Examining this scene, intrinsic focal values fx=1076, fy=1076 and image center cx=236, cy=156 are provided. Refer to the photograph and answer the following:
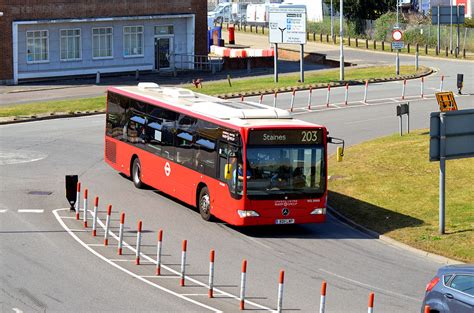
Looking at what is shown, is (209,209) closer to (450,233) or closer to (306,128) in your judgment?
(306,128)

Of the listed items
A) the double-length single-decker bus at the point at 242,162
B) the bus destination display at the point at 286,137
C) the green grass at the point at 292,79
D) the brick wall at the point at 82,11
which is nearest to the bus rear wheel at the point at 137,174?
the double-length single-decker bus at the point at 242,162

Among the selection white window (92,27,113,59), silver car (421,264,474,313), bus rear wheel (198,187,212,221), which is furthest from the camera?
white window (92,27,113,59)

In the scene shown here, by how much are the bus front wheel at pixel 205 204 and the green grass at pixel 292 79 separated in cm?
2698

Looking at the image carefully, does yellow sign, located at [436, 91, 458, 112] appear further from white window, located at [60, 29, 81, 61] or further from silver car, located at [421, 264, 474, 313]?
white window, located at [60, 29, 81, 61]

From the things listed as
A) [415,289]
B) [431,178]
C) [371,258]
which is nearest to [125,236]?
[371,258]

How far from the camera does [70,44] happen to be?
6844 cm

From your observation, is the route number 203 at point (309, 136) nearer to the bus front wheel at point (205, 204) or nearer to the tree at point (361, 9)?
the bus front wheel at point (205, 204)

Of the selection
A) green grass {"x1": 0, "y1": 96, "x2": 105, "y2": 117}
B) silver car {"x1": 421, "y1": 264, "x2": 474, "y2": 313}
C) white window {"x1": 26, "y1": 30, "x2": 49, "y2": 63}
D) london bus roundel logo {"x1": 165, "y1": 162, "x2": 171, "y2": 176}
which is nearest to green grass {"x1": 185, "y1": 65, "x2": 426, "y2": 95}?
green grass {"x1": 0, "y1": 96, "x2": 105, "y2": 117}

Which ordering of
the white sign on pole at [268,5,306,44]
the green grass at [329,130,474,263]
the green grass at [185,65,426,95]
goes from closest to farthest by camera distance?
the green grass at [329,130,474,263] < the green grass at [185,65,426,95] < the white sign on pole at [268,5,306,44]

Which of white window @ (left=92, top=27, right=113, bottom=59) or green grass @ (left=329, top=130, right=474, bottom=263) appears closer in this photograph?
green grass @ (left=329, top=130, right=474, bottom=263)

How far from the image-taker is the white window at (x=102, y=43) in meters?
69.6

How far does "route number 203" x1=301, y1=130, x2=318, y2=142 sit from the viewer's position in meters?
26.9

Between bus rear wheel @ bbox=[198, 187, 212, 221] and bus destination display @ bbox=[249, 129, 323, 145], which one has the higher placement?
bus destination display @ bbox=[249, 129, 323, 145]

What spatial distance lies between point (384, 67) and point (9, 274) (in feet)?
167
